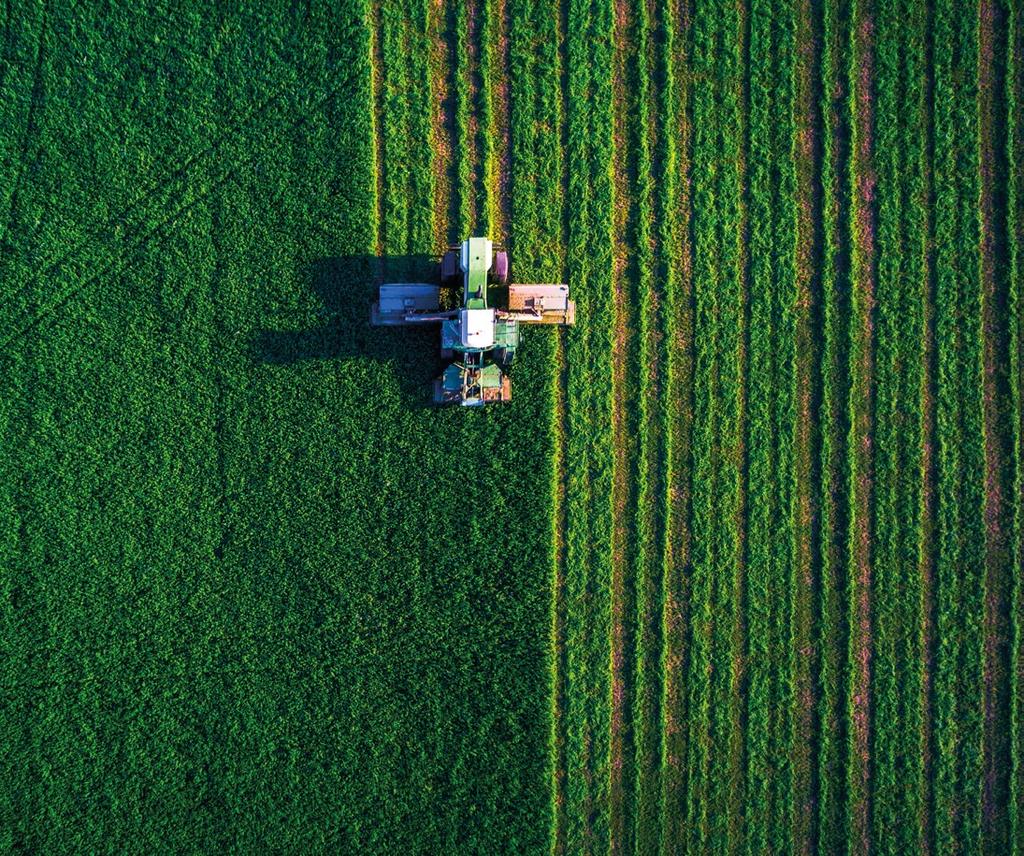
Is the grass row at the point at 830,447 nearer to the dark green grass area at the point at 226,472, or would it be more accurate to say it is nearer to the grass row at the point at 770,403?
the grass row at the point at 770,403

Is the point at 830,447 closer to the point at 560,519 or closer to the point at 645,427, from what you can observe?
the point at 645,427

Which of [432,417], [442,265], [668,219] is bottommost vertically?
[432,417]

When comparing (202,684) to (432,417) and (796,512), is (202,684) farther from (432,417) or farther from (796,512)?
(796,512)

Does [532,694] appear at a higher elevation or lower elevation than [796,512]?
lower

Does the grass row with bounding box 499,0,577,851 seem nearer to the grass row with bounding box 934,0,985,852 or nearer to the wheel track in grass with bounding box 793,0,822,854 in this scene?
the wheel track in grass with bounding box 793,0,822,854

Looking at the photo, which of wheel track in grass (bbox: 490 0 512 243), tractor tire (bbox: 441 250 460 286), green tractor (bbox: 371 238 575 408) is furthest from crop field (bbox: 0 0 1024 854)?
tractor tire (bbox: 441 250 460 286)

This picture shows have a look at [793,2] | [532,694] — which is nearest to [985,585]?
[532,694]
